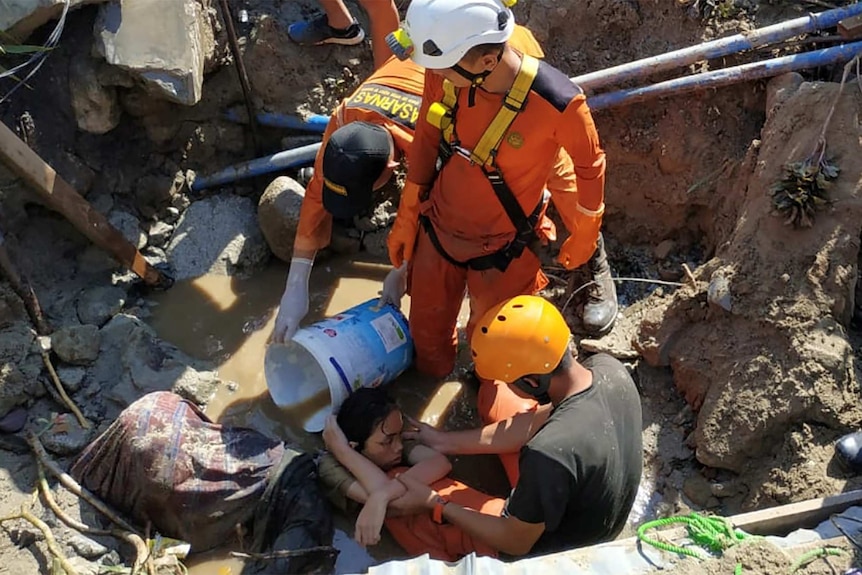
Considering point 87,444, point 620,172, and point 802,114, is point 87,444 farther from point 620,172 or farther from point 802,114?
point 802,114

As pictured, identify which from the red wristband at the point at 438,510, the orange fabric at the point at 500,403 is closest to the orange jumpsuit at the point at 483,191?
the orange fabric at the point at 500,403

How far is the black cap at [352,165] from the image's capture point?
11.3 ft

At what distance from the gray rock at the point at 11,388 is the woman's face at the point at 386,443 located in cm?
157

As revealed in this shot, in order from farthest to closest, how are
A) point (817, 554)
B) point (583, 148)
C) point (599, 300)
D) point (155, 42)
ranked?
point (599, 300)
point (155, 42)
point (583, 148)
point (817, 554)

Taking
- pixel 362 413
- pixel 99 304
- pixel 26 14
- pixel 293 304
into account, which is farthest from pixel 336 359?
pixel 26 14

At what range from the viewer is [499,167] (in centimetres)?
339

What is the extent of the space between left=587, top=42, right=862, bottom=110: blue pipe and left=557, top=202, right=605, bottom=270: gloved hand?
47.9 inches

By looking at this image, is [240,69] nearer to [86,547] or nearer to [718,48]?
[718,48]

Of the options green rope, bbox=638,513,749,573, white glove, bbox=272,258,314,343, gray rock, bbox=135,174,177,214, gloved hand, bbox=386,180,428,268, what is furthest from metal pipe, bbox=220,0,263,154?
green rope, bbox=638,513,749,573

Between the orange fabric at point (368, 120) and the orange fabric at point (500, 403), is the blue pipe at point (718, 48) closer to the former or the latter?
the orange fabric at point (368, 120)

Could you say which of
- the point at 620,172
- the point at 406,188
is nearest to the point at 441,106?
the point at 406,188

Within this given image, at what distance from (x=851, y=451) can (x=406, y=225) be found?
6.74 feet

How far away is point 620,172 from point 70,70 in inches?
118

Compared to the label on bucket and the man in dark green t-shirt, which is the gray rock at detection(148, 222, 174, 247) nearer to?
the label on bucket
